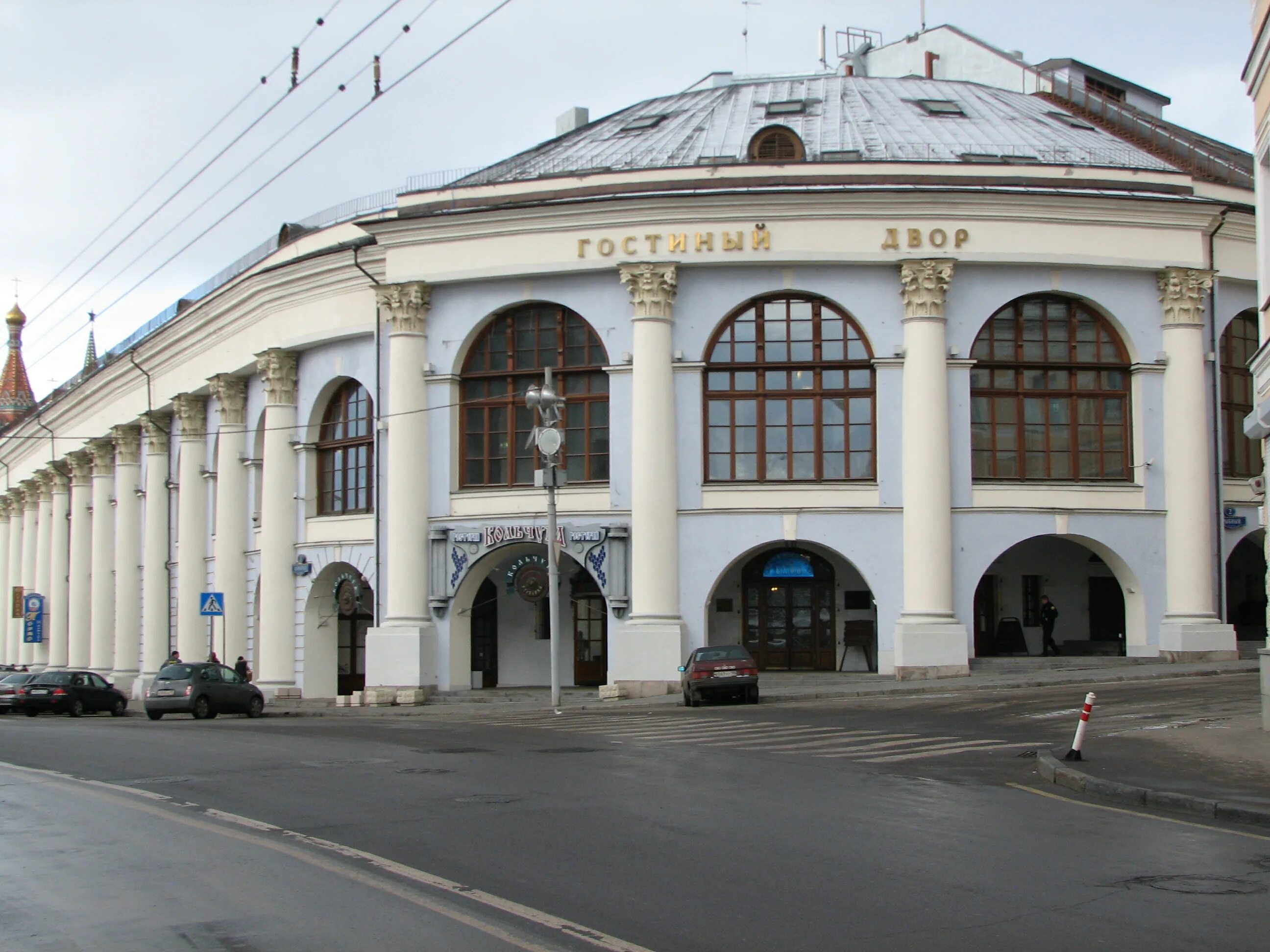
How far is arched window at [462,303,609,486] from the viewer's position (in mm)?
36875

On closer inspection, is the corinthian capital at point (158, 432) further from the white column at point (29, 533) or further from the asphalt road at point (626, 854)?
the asphalt road at point (626, 854)

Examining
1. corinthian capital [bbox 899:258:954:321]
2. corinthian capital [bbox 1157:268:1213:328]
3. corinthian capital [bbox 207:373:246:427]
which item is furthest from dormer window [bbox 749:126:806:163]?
corinthian capital [bbox 207:373:246:427]

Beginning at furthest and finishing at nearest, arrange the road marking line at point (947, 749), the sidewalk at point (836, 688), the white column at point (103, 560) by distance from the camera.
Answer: the white column at point (103, 560), the sidewalk at point (836, 688), the road marking line at point (947, 749)

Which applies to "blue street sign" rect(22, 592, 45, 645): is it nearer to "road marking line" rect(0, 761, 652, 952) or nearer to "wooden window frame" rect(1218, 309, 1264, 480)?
"wooden window frame" rect(1218, 309, 1264, 480)

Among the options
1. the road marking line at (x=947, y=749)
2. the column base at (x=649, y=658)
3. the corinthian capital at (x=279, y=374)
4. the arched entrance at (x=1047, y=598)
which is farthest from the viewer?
the corinthian capital at (x=279, y=374)

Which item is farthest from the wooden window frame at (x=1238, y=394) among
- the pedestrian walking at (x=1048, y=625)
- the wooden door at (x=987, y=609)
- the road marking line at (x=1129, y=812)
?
the road marking line at (x=1129, y=812)

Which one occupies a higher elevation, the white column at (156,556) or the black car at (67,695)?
the white column at (156,556)

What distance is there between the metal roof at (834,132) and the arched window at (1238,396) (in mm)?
4568

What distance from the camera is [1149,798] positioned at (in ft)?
45.8

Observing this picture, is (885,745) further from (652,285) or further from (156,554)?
(156,554)

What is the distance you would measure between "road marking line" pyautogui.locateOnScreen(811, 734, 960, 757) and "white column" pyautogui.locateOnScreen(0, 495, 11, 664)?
231 ft

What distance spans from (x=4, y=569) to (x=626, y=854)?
83232mm

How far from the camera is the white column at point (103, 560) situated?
60.6 m

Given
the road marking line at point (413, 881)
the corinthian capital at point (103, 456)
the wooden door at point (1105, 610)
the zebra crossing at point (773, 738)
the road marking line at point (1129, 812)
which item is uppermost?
the corinthian capital at point (103, 456)
